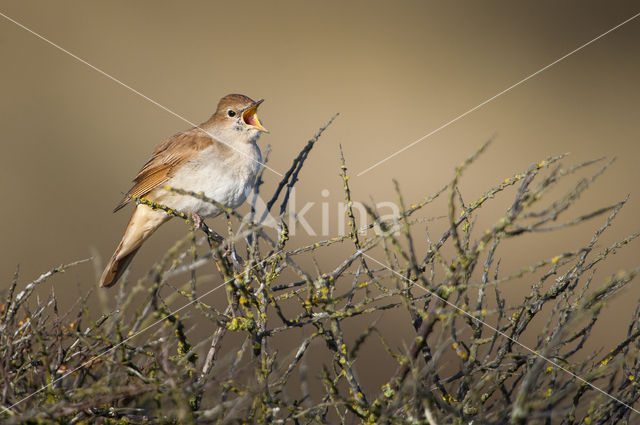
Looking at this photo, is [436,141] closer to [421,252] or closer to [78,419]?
[421,252]

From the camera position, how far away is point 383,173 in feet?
22.0

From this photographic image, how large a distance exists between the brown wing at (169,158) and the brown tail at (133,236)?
16 centimetres

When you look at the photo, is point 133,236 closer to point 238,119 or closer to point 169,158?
point 169,158

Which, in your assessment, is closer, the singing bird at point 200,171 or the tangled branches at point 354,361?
the tangled branches at point 354,361

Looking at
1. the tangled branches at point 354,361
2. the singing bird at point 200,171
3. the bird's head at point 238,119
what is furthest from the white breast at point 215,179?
the tangled branches at point 354,361

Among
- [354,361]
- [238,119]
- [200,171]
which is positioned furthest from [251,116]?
[354,361]

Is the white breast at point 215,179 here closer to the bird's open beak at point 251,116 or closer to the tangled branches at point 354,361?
the bird's open beak at point 251,116

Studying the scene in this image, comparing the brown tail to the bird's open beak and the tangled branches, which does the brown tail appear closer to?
the bird's open beak

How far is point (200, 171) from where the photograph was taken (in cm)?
377

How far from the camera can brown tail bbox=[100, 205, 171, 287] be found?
12.5 ft

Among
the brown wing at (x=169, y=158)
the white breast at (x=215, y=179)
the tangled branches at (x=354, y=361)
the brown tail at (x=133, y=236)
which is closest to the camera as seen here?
the tangled branches at (x=354, y=361)

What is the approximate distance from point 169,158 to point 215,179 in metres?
0.47

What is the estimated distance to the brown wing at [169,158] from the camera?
3.94 meters

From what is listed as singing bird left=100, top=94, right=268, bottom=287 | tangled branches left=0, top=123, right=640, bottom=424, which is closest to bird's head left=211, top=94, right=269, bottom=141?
singing bird left=100, top=94, right=268, bottom=287
